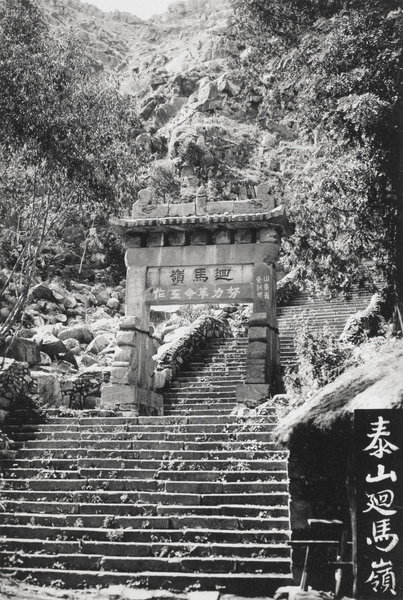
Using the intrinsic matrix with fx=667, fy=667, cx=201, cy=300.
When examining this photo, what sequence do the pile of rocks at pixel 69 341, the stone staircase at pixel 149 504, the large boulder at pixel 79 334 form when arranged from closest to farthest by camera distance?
the stone staircase at pixel 149 504 < the pile of rocks at pixel 69 341 < the large boulder at pixel 79 334

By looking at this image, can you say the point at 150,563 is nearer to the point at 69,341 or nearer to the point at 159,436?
the point at 159,436

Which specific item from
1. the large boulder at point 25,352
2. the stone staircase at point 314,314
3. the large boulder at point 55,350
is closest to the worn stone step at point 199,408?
the stone staircase at point 314,314

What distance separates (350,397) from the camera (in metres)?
5.58

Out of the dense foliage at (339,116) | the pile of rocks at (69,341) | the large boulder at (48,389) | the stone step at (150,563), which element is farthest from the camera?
the pile of rocks at (69,341)

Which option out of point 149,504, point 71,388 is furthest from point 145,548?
point 71,388

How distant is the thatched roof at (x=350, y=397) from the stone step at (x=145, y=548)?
6.36ft

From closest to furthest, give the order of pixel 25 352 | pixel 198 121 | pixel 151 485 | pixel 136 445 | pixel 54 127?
pixel 151 485
pixel 136 445
pixel 54 127
pixel 25 352
pixel 198 121

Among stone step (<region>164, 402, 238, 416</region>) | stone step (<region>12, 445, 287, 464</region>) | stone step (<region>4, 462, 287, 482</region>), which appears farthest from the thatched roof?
stone step (<region>164, 402, 238, 416</region>)

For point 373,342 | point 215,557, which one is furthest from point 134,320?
point 215,557

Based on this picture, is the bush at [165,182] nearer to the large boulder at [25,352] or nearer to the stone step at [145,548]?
the large boulder at [25,352]

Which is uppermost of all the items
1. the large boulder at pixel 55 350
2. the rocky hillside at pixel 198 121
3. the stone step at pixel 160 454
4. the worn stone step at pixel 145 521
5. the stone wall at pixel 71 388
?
the rocky hillside at pixel 198 121

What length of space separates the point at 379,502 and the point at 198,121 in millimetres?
45328

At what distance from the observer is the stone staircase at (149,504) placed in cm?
715

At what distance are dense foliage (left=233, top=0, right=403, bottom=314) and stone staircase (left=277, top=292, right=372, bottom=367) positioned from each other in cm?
368
